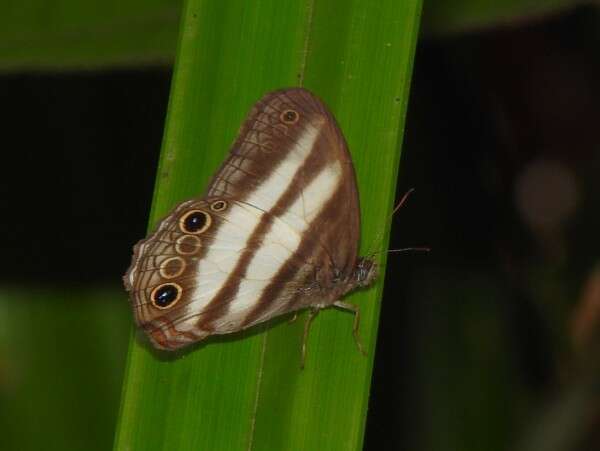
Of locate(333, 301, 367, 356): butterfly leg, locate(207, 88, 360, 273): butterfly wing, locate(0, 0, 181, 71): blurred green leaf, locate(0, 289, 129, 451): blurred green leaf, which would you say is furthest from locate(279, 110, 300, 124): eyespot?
locate(0, 289, 129, 451): blurred green leaf

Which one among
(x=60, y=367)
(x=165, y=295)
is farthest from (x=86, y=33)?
(x=60, y=367)

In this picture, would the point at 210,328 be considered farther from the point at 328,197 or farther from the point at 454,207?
the point at 454,207

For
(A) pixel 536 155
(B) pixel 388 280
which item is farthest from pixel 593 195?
(B) pixel 388 280

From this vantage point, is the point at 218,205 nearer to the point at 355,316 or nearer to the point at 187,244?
the point at 187,244

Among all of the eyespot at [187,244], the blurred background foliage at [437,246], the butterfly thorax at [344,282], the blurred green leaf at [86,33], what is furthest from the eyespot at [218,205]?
the blurred background foliage at [437,246]

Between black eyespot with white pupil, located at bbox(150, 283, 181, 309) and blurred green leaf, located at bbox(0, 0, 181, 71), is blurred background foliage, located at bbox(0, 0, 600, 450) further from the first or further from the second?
black eyespot with white pupil, located at bbox(150, 283, 181, 309)
